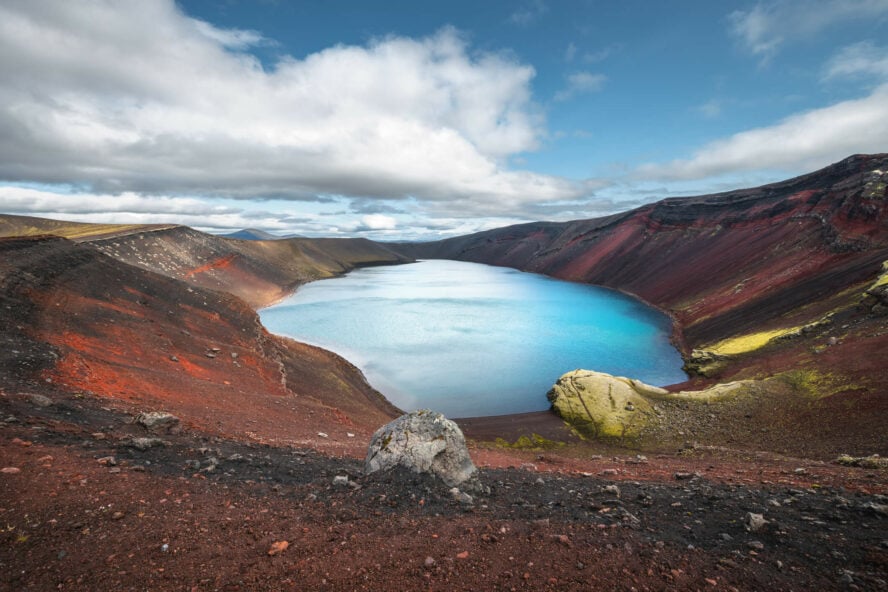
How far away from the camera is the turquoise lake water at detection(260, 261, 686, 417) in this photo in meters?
37.9

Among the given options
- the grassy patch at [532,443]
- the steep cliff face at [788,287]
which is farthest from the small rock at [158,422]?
the steep cliff face at [788,287]

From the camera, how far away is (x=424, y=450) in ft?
31.1

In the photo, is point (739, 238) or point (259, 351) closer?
point (259, 351)

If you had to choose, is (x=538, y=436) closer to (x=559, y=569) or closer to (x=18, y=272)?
(x=559, y=569)

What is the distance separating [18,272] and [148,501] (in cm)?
2525

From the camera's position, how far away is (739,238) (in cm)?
Answer: 8619

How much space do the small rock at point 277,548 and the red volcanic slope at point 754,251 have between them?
50022mm

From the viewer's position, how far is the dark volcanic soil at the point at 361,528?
5359 mm

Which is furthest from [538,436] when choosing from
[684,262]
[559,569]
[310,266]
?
[310,266]

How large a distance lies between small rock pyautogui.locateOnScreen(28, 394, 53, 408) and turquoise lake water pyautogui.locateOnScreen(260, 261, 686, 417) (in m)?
25.3

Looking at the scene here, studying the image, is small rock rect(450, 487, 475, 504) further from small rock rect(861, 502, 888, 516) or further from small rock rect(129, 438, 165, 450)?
small rock rect(861, 502, 888, 516)

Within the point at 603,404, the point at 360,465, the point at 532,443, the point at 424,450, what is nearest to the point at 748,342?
the point at 603,404

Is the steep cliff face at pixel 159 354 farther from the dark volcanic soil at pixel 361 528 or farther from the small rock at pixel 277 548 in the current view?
the small rock at pixel 277 548

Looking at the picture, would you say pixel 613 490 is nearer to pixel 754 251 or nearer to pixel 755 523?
pixel 755 523
